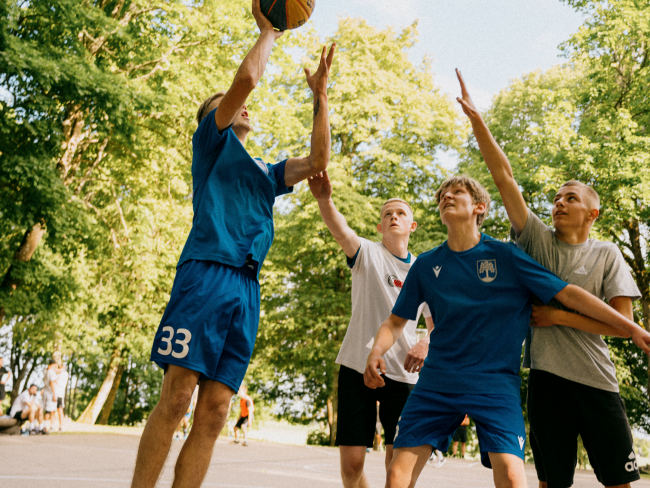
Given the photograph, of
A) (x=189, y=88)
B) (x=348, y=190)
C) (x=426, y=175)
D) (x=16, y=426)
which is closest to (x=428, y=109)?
(x=426, y=175)

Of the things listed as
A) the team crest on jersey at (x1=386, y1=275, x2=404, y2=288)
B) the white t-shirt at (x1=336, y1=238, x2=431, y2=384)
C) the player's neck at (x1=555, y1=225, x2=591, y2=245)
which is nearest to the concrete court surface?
the white t-shirt at (x1=336, y1=238, x2=431, y2=384)

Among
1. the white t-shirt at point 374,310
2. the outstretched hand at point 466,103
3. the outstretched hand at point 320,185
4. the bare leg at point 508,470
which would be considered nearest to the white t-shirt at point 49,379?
the white t-shirt at point 374,310

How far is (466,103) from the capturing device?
3506mm

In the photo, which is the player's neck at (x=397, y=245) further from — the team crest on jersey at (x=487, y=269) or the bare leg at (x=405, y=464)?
the bare leg at (x=405, y=464)

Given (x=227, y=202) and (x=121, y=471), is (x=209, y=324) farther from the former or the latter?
(x=121, y=471)

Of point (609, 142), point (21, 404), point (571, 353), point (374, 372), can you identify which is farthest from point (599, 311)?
point (609, 142)

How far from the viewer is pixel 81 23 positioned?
11875mm

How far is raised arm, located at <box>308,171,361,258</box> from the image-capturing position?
12.6 ft

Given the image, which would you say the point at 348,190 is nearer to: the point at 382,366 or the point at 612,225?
the point at 612,225

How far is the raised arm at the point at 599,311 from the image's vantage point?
3043mm

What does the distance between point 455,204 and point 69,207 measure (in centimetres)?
1077

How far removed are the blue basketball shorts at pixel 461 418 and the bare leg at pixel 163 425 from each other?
1.13 m

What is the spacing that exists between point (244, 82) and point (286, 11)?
1039 mm

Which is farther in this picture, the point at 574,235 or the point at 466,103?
the point at 574,235
